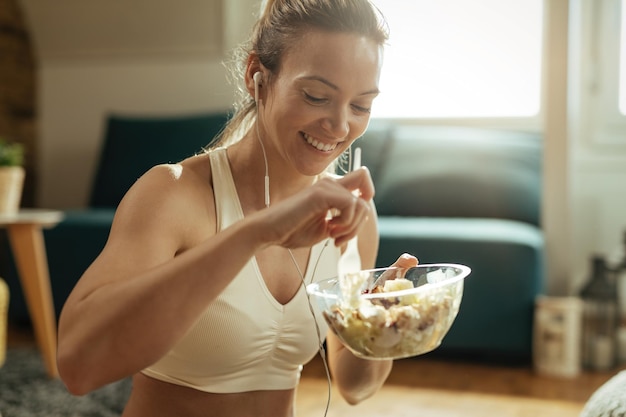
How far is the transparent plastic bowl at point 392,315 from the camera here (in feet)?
2.30

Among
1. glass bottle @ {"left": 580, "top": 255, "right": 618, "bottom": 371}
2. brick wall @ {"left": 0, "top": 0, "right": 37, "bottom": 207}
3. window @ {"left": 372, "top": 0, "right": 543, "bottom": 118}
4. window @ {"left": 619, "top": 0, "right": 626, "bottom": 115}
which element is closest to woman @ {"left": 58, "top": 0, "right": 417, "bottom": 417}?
glass bottle @ {"left": 580, "top": 255, "right": 618, "bottom": 371}

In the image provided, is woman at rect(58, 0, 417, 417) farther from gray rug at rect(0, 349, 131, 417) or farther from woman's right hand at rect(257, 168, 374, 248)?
gray rug at rect(0, 349, 131, 417)

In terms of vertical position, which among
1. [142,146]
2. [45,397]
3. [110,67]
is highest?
[110,67]

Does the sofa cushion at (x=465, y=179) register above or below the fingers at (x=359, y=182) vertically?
below

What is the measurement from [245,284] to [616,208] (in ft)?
8.29

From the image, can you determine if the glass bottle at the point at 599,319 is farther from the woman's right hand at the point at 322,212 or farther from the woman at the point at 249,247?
the woman's right hand at the point at 322,212

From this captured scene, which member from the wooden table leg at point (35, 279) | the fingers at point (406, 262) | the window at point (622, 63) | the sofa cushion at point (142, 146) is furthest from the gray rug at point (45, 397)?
the window at point (622, 63)

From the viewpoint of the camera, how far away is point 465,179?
2.89 metres

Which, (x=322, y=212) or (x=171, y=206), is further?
(x=171, y=206)

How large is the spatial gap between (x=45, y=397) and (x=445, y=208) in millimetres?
1528

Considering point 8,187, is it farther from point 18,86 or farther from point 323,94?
point 323,94

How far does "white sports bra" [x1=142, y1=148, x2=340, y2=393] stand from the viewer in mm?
978

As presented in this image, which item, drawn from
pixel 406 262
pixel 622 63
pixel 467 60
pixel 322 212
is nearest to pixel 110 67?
pixel 467 60

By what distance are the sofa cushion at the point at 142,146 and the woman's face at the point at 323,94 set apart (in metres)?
2.35
